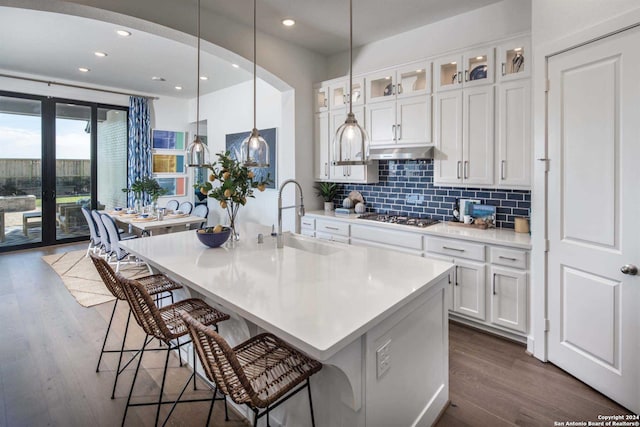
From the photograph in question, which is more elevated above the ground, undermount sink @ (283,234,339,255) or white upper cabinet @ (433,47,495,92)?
white upper cabinet @ (433,47,495,92)

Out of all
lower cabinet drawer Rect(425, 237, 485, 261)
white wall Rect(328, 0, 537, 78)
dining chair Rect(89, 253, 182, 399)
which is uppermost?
white wall Rect(328, 0, 537, 78)

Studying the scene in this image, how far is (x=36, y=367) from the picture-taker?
261 cm

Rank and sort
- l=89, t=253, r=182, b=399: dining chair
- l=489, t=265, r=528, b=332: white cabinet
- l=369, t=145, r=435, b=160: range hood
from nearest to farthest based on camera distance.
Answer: l=89, t=253, r=182, b=399: dining chair < l=489, t=265, r=528, b=332: white cabinet < l=369, t=145, r=435, b=160: range hood

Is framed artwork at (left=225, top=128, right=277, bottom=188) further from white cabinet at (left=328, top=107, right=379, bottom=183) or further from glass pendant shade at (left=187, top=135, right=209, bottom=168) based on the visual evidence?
glass pendant shade at (left=187, top=135, right=209, bottom=168)

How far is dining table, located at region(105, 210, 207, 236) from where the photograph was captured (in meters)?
4.95

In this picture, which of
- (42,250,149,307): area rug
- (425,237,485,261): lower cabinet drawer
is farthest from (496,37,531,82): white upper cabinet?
(42,250,149,307): area rug

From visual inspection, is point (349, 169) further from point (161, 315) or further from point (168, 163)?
point (168, 163)

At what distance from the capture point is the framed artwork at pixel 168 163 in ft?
24.9

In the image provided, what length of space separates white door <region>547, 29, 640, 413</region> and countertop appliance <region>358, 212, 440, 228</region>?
→ 4.16ft

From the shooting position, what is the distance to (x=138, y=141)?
7188 millimetres

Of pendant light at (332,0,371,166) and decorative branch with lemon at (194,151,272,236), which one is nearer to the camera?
pendant light at (332,0,371,166)

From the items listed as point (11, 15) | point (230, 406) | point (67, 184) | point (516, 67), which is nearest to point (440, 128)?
point (516, 67)

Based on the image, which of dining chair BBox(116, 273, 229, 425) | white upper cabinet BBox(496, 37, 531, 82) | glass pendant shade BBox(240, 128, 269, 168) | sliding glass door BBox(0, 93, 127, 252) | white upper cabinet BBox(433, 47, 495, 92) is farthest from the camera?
sliding glass door BBox(0, 93, 127, 252)

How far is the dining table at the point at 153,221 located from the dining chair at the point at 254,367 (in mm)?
3868
